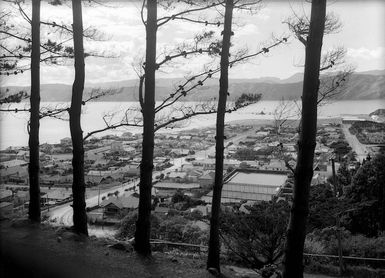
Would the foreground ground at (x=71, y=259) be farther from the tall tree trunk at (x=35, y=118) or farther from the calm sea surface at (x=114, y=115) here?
the calm sea surface at (x=114, y=115)

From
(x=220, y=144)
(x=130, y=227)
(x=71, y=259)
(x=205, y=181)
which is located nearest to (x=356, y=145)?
(x=205, y=181)

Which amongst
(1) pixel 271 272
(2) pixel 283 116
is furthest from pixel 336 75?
(1) pixel 271 272

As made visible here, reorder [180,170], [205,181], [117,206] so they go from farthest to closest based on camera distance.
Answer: [180,170] → [205,181] → [117,206]

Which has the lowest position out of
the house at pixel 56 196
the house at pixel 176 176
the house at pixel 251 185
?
the house at pixel 56 196

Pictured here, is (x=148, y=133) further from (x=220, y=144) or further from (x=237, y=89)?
(x=237, y=89)

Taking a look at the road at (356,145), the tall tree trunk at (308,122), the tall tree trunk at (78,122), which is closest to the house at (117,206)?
the tall tree trunk at (78,122)

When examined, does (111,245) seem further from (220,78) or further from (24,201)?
(24,201)
